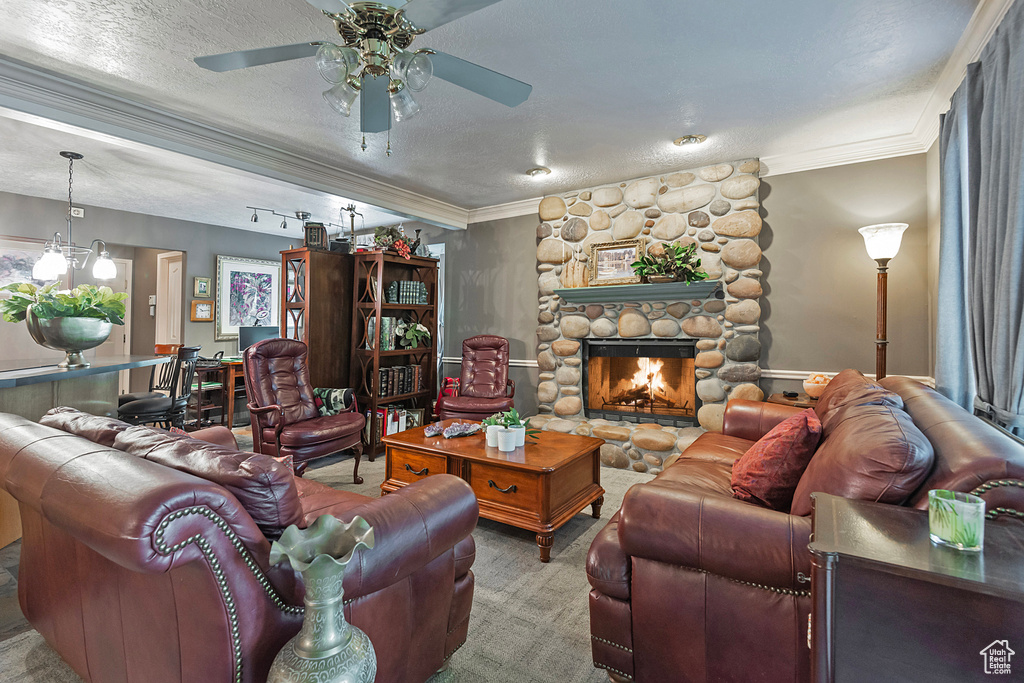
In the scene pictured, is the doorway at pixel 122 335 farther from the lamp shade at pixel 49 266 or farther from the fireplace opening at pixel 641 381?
the fireplace opening at pixel 641 381

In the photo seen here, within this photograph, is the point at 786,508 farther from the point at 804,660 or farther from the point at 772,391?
the point at 772,391

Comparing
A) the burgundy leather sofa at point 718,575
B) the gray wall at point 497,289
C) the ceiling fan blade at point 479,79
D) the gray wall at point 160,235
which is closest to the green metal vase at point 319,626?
the burgundy leather sofa at point 718,575

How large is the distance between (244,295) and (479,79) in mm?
6039

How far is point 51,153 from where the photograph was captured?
383cm

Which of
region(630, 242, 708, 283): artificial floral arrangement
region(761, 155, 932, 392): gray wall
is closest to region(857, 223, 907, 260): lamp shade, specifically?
region(761, 155, 932, 392): gray wall

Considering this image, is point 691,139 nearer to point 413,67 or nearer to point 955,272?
A: point 955,272

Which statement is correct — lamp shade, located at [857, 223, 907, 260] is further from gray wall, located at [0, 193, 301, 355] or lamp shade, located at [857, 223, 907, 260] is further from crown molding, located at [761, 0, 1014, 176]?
gray wall, located at [0, 193, 301, 355]

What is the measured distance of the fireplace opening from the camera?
4332mm

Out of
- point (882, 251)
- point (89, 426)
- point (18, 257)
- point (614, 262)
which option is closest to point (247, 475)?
point (89, 426)

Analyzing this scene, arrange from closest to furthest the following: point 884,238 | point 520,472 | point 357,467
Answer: point 520,472 < point 884,238 < point 357,467

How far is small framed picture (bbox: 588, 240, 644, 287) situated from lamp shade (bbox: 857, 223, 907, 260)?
67.2 inches

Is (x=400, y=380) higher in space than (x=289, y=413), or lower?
higher

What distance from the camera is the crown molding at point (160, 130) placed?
263cm

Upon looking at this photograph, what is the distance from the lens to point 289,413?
3.80 metres
